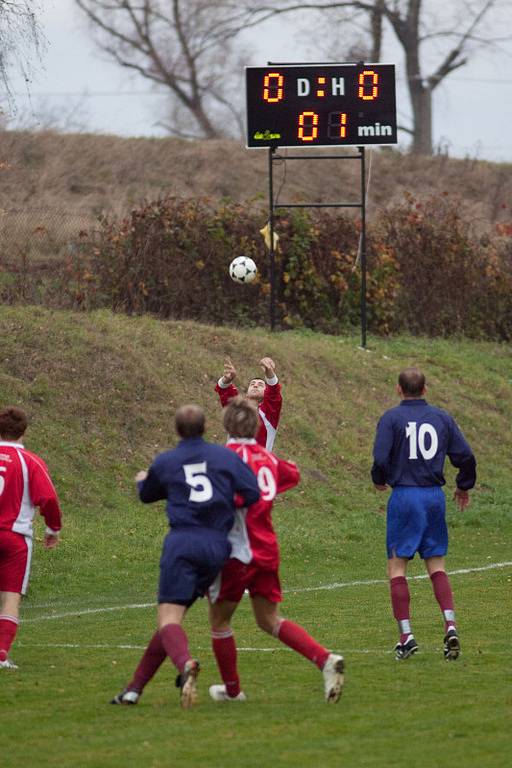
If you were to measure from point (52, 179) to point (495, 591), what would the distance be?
2842cm

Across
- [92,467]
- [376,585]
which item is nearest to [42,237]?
[92,467]

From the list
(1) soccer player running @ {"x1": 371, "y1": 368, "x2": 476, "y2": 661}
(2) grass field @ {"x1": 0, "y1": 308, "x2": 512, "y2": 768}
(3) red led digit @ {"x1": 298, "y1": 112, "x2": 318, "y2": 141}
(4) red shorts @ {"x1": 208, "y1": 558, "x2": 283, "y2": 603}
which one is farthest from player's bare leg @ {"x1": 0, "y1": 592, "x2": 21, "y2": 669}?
(3) red led digit @ {"x1": 298, "y1": 112, "x2": 318, "y2": 141}

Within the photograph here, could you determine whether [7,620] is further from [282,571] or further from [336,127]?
[336,127]

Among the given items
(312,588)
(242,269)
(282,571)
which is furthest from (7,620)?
(242,269)

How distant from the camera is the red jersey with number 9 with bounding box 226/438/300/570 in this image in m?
7.55

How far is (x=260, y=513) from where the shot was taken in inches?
300

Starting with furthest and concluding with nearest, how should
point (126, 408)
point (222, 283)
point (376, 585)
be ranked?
point (222, 283) → point (126, 408) → point (376, 585)

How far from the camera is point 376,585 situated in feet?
45.8

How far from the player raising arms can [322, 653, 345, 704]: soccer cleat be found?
14.1 feet

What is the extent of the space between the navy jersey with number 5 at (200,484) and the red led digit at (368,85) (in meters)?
15.2

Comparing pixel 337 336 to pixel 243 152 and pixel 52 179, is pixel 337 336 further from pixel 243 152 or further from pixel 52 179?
pixel 243 152

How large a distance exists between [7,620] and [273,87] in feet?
45.7

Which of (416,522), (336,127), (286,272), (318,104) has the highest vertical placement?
(318,104)

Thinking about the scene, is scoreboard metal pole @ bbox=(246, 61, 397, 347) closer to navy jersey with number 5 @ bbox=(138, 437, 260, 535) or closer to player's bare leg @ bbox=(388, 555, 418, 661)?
player's bare leg @ bbox=(388, 555, 418, 661)
